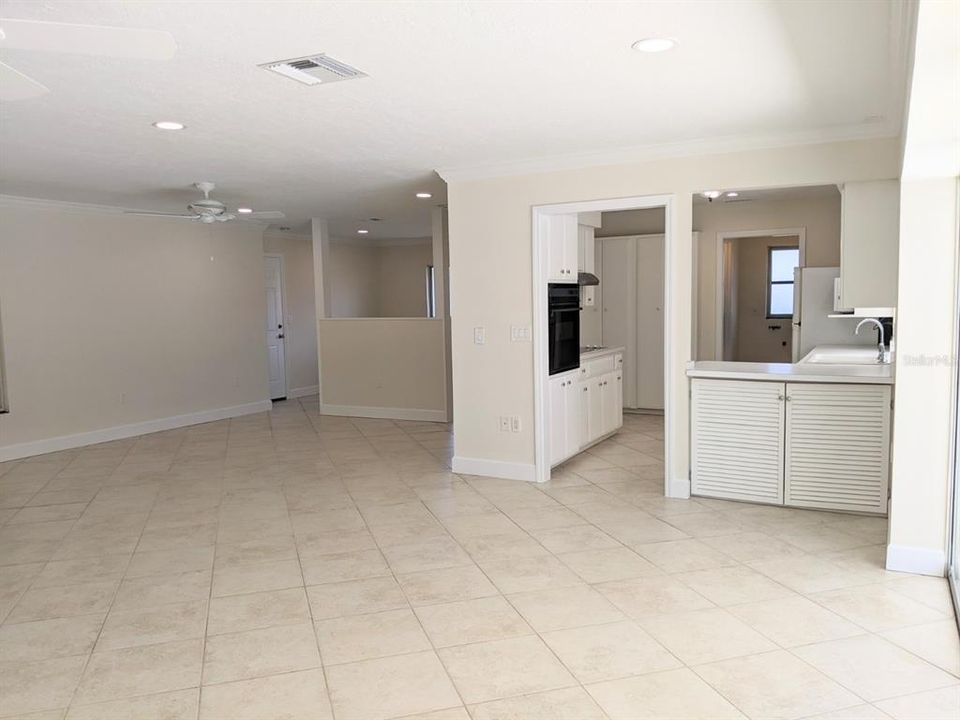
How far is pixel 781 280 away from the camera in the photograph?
9539mm

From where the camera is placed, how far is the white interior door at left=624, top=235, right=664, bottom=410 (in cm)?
785

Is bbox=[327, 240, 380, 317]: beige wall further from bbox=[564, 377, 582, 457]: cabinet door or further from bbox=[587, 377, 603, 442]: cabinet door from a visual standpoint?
bbox=[564, 377, 582, 457]: cabinet door

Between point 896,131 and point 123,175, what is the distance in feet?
17.1

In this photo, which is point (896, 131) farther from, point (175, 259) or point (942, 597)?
point (175, 259)

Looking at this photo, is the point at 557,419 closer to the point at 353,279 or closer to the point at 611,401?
the point at 611,401

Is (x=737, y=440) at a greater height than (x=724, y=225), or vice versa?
(x=724, y=225)

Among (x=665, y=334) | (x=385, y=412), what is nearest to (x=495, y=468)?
(x=665, y=334)

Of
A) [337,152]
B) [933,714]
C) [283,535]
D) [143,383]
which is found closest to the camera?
[933,714]

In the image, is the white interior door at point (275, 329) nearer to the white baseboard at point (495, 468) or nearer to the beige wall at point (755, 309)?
the white baseboard at point (495, 468)

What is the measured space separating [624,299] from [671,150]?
139 inches

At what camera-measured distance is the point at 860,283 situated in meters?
4.08

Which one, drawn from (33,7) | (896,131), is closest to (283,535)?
(33,7)

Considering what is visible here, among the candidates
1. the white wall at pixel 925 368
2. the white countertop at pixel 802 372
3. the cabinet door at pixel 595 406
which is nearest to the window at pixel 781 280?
the cabinet door at pixel 595 406

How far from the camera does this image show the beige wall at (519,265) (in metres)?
4.50
